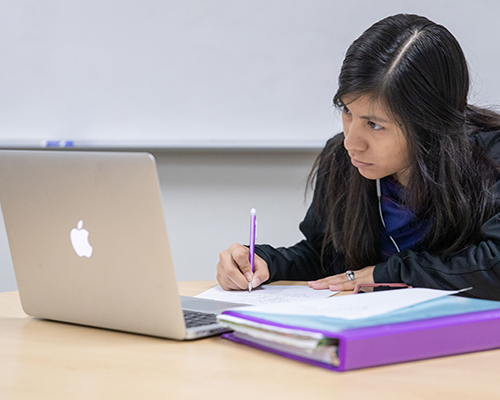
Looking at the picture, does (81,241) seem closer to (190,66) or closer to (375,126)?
(375,126)

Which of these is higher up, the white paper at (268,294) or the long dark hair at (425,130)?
the long dark hair at (425,130)

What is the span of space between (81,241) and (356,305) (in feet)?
1.13

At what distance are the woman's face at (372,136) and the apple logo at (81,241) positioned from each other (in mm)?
551

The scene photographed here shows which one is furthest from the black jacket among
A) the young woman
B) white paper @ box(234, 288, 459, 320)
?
white paper @ box(234, 288, 459, 320)

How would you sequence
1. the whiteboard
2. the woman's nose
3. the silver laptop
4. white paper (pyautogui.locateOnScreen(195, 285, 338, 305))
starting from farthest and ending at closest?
the whiteboard → the woman's nose → white paper (pyautogui.locateOnScreen(195, 285, 338, 305)) → the silver laptop

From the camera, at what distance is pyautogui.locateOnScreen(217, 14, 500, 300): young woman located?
3.39 ft

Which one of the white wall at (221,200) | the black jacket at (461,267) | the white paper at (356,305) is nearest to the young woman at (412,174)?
the black jacket at (461,267)

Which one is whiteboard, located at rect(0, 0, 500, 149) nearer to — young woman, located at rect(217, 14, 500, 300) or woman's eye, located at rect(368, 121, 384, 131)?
young woman, located at rect(217, 14, 500, 300)

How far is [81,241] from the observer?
2.35 ft

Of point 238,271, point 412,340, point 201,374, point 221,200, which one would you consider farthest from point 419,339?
point 221,200

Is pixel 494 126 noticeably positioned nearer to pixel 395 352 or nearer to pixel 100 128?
pixel 395 352

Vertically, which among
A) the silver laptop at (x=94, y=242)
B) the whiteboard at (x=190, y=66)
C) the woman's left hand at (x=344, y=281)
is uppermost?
the whiteboard at (x=190, y=66)

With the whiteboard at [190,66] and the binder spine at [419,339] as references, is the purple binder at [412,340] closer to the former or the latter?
the binder spine at [419,339]

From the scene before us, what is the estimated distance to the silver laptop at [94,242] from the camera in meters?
0.64
